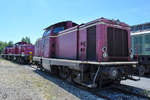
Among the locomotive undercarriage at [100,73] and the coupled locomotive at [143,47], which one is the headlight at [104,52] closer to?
the locomotive undercarriage at [100,73]

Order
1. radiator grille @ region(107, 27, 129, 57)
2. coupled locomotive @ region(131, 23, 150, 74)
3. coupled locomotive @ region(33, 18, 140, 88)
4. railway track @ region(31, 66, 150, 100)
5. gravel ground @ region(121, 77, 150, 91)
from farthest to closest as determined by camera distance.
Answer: coupled locomotive @ region(131, 23, 150, 74), gravel ground @ region(121, 77, 150, 91), radiator grille @ region(107, 27, 129, 57), coupled locomotive @ region(33, 18, 140, 88), railway track @ region(31, 66, 150, 100)

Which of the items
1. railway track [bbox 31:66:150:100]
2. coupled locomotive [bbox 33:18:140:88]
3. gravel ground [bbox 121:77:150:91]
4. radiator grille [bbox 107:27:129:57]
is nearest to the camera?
railway track [bbox 31:66:150:100]

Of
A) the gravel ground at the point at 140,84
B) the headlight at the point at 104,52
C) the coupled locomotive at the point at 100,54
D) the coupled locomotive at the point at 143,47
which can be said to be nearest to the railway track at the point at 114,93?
the coupled locomotive at the point at 100,54

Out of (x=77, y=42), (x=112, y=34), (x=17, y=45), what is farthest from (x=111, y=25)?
(x=17, y=45)

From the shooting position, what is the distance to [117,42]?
206 inches

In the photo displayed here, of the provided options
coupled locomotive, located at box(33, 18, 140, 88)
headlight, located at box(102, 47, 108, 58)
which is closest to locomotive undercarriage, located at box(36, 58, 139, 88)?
coupled locomotive, located at box(33, 18, 140, 88)

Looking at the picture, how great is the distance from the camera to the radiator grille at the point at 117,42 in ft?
16.5

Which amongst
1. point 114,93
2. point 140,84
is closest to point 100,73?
point 114,93

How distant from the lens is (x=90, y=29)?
5312mm

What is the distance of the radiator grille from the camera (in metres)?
5.02

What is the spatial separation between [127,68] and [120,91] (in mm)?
964

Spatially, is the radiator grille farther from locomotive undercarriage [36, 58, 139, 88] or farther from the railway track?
the railway track

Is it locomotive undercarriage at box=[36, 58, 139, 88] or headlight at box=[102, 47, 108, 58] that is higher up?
headlight at box=[102, 47, 108, 58]

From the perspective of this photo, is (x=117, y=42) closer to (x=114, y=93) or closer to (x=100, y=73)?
(x=100, y=73)
